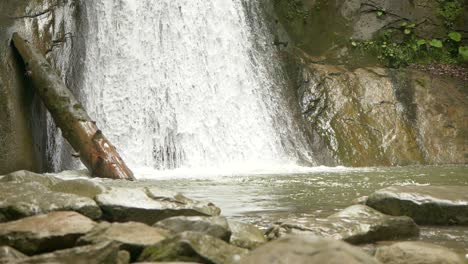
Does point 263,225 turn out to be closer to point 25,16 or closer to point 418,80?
point 25,16

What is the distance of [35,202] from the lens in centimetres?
361

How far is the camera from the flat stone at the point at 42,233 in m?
3.05

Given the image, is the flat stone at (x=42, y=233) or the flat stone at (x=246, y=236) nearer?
the flat stone at (x=42, y=233)

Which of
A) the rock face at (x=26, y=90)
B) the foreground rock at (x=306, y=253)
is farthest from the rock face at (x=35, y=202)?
the rock face at (x=26, y=90)

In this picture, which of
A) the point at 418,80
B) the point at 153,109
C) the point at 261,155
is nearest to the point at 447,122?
the point at 418,80

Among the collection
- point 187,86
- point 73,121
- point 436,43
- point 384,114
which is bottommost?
point 73,121

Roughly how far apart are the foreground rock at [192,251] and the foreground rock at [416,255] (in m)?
0.78

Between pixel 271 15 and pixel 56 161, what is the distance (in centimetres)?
673

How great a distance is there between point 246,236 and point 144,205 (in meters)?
0.74

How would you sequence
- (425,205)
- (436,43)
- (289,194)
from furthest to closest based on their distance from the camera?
(436,43) → (289,194) → (425,205)

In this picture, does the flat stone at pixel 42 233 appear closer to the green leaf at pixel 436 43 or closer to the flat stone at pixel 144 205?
the flat stone at pixel 144 205

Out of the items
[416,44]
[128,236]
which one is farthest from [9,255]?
[416,44]

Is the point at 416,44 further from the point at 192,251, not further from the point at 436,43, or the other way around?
the point at 192,251

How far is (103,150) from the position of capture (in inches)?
324
